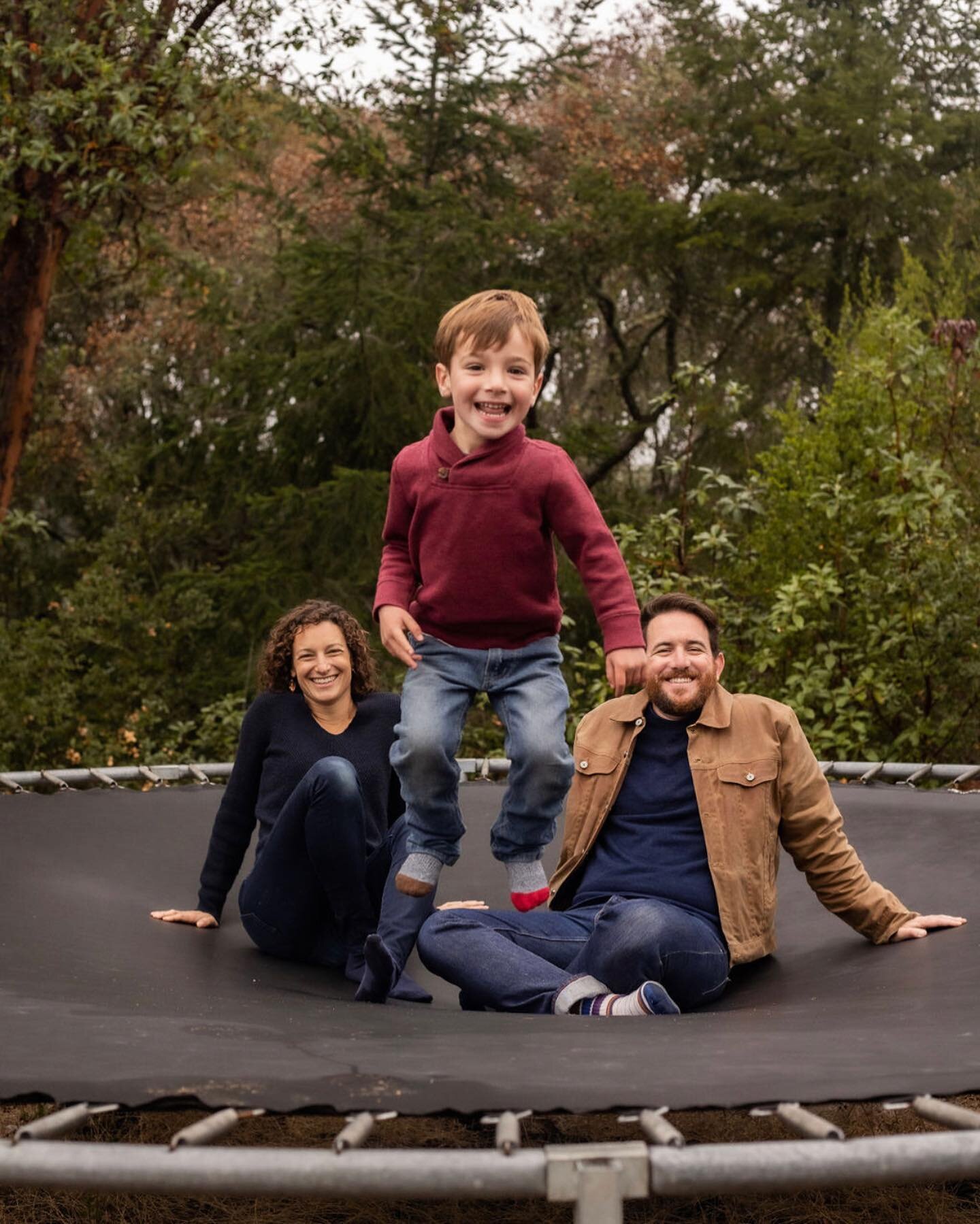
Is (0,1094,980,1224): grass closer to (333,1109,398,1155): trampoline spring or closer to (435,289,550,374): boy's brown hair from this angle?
(333,1109,398,1155): trampoline spring

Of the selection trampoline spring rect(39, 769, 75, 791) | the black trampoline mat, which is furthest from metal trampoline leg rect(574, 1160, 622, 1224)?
trampoline spring rect(39, 769, 75, 791)

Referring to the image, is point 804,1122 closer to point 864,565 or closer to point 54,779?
point 54,779

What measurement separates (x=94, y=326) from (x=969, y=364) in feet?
21.0

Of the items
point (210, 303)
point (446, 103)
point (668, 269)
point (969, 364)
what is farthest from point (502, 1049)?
point (668, 269)

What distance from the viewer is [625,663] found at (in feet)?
6.86

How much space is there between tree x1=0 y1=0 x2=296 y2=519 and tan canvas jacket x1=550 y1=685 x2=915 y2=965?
3.44 m

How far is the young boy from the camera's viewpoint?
2.14 meters

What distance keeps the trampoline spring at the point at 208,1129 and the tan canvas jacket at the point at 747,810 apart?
3.39ft

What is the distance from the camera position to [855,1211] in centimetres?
218

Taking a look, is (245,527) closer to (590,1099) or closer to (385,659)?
(385,659)

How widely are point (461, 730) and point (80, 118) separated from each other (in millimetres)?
3753

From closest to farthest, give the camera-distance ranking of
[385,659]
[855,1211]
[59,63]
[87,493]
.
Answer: [855,1211] → [59,63] → [385,659] → [87,493]

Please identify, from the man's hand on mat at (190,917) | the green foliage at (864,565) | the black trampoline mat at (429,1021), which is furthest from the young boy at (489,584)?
the green foliage at (864,565)

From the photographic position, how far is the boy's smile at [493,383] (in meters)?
2.12
